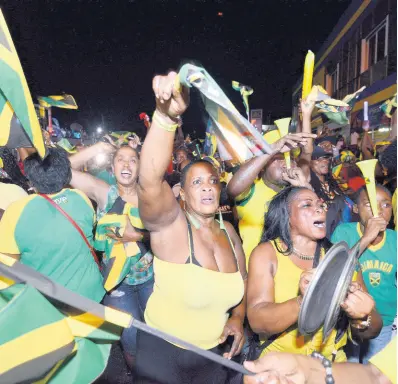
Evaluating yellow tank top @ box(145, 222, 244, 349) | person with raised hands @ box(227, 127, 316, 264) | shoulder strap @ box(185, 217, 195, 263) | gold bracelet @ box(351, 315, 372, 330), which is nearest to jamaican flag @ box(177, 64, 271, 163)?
shoulder strap @ box(185, 217, 195, 263)

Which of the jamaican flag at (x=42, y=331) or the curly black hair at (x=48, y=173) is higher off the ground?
the curly black hair at (x=48, y=173)

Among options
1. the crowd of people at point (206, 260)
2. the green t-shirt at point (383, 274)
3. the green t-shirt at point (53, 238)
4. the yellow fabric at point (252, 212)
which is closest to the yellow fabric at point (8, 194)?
the crowd of people at point (206, 260)

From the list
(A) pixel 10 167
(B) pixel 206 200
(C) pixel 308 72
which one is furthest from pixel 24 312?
(A) pixel 10 167

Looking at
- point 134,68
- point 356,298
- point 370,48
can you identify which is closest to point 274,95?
point 134,68

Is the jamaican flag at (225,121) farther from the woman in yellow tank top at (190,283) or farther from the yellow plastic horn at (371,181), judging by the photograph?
the yellow plastic horn at (371,181)

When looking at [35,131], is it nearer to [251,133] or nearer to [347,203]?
[251,133]

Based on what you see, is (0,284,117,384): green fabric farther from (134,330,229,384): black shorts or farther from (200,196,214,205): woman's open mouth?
(200,196,214,205): woman's open mouth

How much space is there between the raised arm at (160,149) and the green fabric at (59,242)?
3.01 ft

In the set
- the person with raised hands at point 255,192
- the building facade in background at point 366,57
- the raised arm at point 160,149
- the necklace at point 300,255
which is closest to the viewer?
the raised arm at point 160,149

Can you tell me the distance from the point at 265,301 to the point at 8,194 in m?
2.29

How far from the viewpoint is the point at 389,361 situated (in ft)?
4.89

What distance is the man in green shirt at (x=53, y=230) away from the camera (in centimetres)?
244

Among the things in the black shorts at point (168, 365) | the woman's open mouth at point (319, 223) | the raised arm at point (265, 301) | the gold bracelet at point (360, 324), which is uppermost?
the woman's open mouth at point (319, 223)

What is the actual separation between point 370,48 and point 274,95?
2527cm
